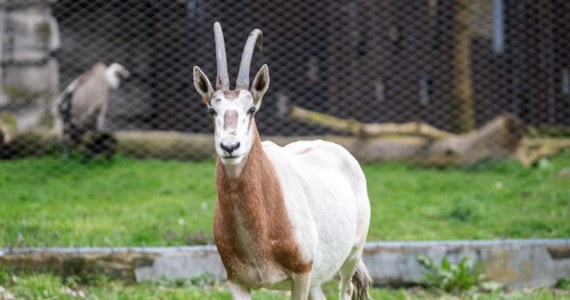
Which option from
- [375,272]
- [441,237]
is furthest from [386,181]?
[375,272]

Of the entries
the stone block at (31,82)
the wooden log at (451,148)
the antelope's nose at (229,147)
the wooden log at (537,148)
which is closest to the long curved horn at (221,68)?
the antelope's nose at (229,147)

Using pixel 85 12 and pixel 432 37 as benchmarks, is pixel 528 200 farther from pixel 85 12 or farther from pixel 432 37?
pixel 85 12

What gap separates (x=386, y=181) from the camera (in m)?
8.29

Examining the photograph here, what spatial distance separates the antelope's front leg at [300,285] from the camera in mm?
3385

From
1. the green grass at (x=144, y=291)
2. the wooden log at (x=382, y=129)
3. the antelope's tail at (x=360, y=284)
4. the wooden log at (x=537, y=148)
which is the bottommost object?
the wooden log at (x=382, y=129)

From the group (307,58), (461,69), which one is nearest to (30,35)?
(307,58)

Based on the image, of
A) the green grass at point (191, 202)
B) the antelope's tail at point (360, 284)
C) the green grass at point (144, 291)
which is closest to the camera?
the antelope's tail at point (360, 284)

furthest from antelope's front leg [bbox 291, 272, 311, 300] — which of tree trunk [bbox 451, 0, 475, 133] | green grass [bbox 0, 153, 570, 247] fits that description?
tree trunk [bbox 451, 0, 475, 133]

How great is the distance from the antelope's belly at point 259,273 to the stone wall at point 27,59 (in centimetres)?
627

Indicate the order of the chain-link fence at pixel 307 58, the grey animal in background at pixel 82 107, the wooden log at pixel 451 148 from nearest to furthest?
the grey animal in background at pixel 82 107
the wooden log at pixel 451 148
the chain-link fence at pixel 307 58

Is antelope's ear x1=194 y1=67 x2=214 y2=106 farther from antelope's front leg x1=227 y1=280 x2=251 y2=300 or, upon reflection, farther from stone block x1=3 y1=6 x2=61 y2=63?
stone block x1=3 y1=6 x2=61 y2=63

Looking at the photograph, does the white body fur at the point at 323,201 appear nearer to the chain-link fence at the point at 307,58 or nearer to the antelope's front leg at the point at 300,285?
the antelope's front leg at the point at 300,285

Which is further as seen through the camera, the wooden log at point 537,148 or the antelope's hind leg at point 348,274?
the wooden log at point 537,148

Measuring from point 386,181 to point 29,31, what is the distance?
480 centimetres
